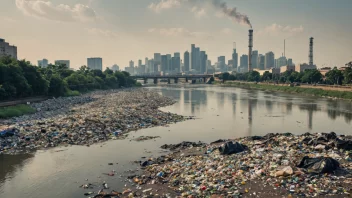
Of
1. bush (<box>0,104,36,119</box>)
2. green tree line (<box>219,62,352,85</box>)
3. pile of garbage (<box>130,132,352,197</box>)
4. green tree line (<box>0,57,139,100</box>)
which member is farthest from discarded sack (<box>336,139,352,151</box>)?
green tree line (<box>219,62,352,85</box>)

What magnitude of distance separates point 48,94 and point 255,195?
45468mm

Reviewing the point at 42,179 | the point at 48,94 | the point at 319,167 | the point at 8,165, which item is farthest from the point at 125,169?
the point at 48,94

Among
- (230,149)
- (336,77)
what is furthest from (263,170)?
(336,77)

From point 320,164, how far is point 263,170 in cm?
182

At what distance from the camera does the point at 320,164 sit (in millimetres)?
9555

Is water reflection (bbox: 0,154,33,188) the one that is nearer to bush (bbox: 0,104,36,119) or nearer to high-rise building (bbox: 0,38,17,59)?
bush (bbox: 0,104,36,119)

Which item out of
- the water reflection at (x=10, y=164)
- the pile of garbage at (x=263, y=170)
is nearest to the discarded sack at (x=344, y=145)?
the pile of garbage at (x=263, y=170)

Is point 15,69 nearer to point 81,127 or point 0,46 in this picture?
point 81,127

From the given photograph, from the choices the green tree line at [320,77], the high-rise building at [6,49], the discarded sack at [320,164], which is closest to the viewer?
the discarded sack at [320,164]

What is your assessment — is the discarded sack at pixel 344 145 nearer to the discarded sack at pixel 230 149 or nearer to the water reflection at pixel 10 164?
the discarded sack at pixel 230 149

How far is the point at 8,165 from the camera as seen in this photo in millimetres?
13273

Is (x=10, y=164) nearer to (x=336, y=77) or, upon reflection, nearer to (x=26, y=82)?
(x=26, y=82)

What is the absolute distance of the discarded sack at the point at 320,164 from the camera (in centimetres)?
941

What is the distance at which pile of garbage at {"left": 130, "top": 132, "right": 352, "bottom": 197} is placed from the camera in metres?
8.82
